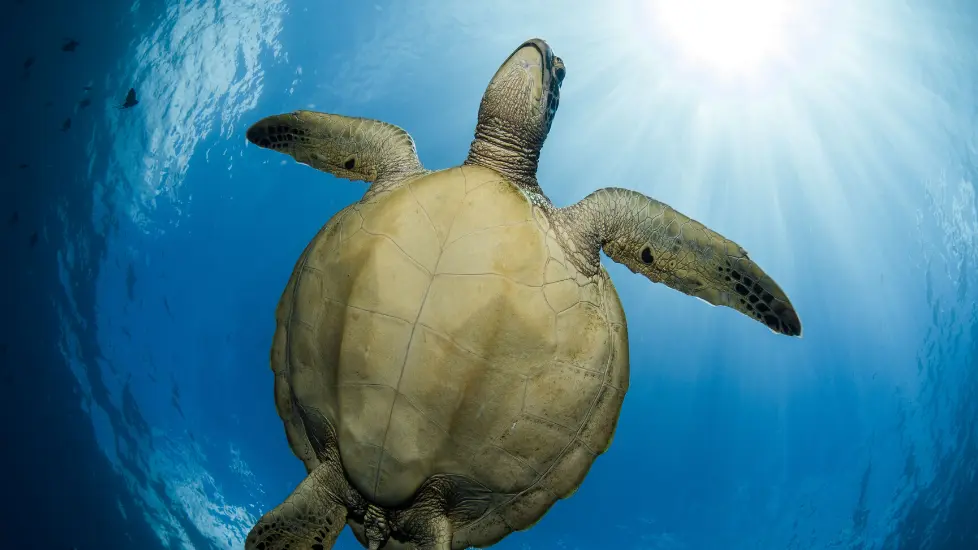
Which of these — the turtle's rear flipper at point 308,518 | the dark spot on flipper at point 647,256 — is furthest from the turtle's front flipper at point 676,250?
the turtle's rear flipper at point 308,518

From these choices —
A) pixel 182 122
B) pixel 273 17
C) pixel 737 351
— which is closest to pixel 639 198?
pixel 273 17

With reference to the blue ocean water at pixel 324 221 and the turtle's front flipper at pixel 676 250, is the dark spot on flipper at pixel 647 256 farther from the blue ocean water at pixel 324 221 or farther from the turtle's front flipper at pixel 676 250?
the blue ocean water at pixel 324 221

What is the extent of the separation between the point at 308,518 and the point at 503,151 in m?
2.87

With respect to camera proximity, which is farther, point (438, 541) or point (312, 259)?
point (312, 259)

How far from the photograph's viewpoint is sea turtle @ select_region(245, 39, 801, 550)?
2.27 m

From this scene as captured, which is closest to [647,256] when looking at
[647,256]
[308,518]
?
[647,256]

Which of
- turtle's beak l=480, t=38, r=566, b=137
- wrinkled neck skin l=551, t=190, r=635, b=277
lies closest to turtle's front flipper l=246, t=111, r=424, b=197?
turtle's beak l=480, t=38, r=566, b=137

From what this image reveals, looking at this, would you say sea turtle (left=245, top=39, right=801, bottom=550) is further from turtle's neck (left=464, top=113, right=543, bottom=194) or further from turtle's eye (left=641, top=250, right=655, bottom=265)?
turtle's neck (left=464, top=113, right=543, bottom=194)

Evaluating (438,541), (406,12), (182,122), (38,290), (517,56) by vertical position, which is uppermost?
(406,12)

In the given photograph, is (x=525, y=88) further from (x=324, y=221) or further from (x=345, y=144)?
(x=324, y=221)

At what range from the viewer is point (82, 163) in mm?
17344

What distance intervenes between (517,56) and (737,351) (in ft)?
64.3

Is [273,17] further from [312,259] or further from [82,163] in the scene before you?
[312,259]

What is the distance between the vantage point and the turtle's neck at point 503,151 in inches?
132
